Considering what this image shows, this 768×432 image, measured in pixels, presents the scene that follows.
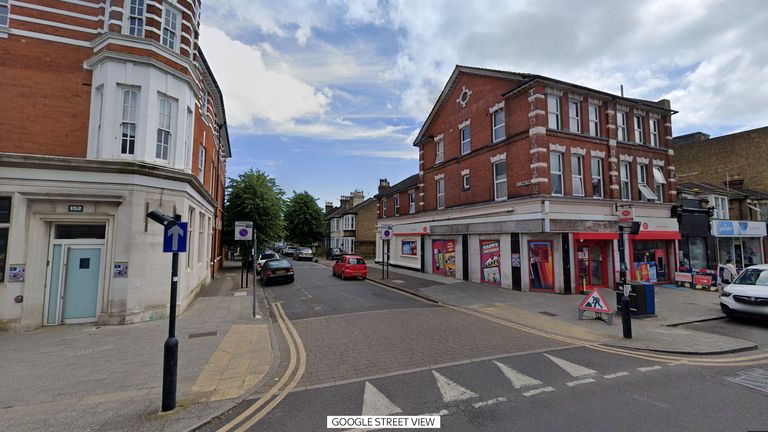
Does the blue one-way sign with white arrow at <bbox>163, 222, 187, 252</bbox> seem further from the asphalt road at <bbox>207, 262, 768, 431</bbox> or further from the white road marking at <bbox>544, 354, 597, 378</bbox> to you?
the white road marking at <bbox>544, 354, 597, 378</bbox>

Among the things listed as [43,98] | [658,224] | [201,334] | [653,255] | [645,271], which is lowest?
[201,334]

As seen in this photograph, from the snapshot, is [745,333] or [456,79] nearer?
[745,333]

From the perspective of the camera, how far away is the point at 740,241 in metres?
21.7

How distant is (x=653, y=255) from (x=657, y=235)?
1305 millimetres

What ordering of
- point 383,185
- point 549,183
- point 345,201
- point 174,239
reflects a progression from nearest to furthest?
point 174,239
point 549,183
point 383,185
point 345,201

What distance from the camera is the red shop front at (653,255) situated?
664 inches

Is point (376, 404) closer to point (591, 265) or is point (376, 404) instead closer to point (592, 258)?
point (591, 265)

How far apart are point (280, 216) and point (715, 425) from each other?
84.2ft

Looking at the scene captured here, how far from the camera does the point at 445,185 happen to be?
2156 centimetres

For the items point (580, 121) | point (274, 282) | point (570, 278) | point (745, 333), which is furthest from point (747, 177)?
point (274, 282)

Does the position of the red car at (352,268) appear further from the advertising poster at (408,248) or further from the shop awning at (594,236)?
the shop awning at (594,236)

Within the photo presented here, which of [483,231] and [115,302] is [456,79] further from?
[115,302]

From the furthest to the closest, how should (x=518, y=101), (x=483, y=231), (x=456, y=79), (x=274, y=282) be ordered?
(x=456, y=79) < (x=274, y=282) < (x=483, y=231) < (x=518, y=101)

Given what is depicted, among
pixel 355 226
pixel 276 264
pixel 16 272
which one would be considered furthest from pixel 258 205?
pixel 355 226
